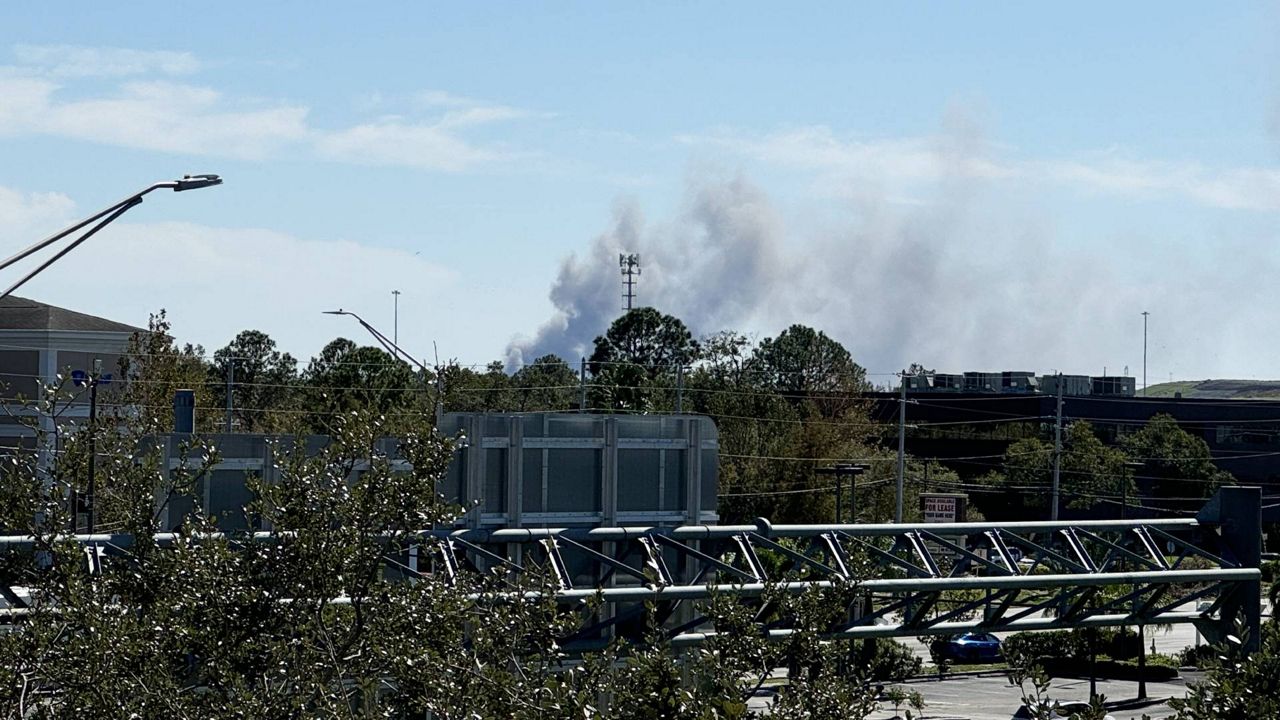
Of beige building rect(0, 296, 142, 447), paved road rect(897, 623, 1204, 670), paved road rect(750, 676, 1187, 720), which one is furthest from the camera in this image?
paved road rect(897, 623, 1204, 670)

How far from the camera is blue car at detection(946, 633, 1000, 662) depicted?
210 feet

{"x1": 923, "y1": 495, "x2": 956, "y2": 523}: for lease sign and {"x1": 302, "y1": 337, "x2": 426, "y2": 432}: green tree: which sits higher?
{"x1": 302, "y1": 337, "x2": 426, "y2": 432}: green tree

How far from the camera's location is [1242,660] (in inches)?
432

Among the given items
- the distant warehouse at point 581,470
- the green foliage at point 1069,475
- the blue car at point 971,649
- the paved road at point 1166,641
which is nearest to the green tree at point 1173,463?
the green foliage at point 1069,475

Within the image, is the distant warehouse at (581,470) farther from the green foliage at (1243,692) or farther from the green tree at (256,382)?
the green tree at (256,382)

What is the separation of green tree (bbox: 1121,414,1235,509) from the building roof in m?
59.1

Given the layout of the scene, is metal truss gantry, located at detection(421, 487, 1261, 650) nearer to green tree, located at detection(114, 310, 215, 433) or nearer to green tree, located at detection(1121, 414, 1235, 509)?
green tree, located at detection(114, 310, 215, 433)

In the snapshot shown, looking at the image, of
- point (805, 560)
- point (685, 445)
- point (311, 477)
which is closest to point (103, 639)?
point (311, 477)

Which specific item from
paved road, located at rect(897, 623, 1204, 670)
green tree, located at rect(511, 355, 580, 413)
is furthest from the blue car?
green tree, located at rect(511, 355, 580, 413)

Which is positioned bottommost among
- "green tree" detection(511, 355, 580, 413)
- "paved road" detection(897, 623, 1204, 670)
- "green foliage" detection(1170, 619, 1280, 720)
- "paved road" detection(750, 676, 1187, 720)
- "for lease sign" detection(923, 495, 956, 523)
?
"paved road" detection(897, 623, 1204, 670)

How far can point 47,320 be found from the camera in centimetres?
6612

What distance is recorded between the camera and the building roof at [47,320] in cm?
Answer: 6544

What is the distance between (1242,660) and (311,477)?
6826 millimetres

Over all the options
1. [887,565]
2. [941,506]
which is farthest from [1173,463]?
[887,565]
